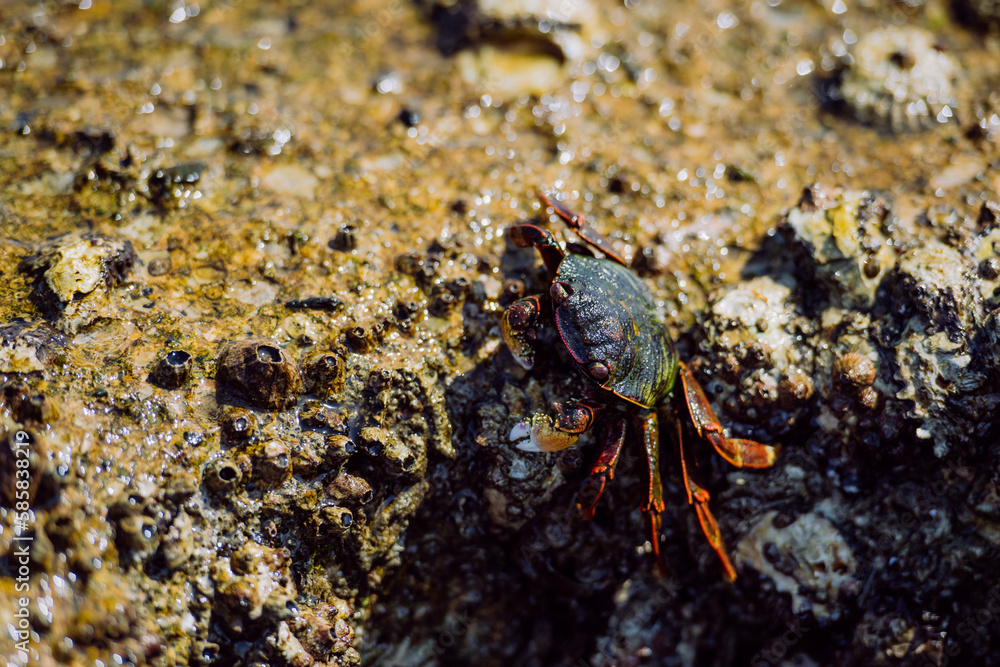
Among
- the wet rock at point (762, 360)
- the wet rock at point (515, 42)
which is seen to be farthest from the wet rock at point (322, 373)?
the wet rock at point (515, 42)

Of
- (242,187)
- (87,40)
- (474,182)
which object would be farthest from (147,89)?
(474,182)

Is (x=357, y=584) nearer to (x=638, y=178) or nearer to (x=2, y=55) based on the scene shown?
(x=638, y=178)

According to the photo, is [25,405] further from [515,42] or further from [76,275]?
[515,42]

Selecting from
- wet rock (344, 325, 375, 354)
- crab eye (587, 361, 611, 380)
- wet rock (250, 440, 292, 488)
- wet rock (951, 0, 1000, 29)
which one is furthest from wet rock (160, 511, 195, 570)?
wet rock (951, 0, 1000, 29)

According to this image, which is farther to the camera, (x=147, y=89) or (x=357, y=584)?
(x=147, y=89)

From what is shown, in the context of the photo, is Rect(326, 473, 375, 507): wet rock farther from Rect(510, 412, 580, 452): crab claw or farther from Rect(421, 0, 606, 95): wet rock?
Rect(421, 0, 606, 95): wet rock

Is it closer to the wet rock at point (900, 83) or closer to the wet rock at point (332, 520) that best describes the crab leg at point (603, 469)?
the wet rock at point (332, 520)
